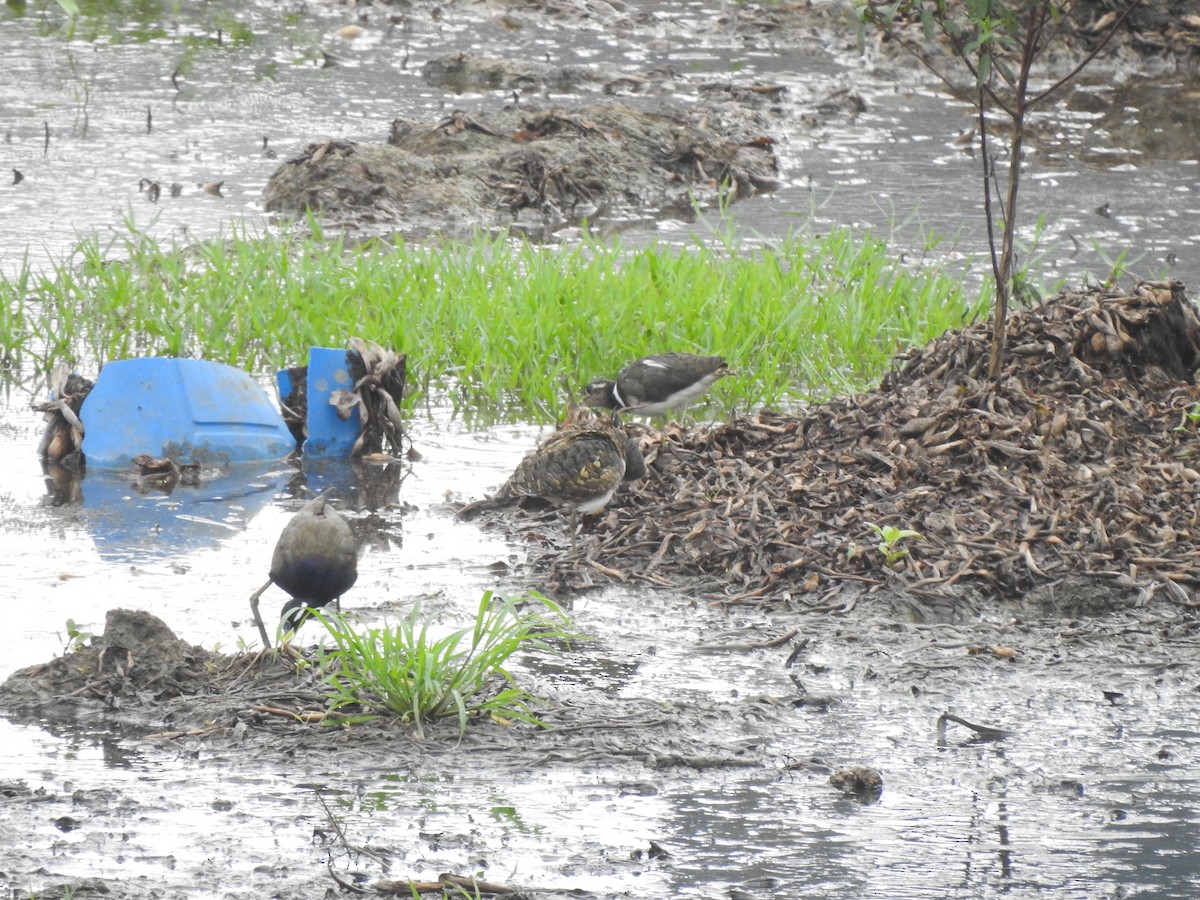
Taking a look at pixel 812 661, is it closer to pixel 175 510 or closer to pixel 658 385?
pixel 658 385

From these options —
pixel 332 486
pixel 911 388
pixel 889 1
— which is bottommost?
pixel 332 486

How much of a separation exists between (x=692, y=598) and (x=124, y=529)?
220 cm

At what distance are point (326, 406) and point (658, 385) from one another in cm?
148

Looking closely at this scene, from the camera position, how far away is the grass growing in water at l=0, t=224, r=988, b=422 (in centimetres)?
771

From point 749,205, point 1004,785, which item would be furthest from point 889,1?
point 749,205

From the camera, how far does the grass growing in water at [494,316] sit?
25.3 feet

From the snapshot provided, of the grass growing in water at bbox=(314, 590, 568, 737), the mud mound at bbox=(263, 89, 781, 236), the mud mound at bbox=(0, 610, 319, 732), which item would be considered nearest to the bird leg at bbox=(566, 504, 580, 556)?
the grass growing in water at bbox=(314, 590, 568, 737)

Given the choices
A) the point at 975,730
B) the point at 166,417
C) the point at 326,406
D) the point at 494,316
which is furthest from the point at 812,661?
the point at 494,316

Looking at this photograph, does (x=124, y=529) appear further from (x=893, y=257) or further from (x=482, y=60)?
(x=482, y=60)

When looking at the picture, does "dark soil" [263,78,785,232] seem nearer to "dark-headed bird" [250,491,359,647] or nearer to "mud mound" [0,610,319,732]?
"dark-headed bird" [250,491,359,647]

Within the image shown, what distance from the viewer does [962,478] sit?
18.9 ft

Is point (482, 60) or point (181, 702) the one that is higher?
point (482, 60)

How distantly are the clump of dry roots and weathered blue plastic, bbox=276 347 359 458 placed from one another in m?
1.38

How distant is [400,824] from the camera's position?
136 inches
